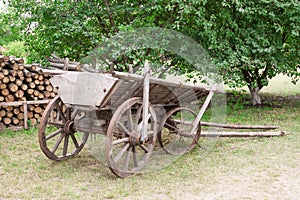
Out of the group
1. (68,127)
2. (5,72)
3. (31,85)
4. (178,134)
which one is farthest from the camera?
(31,85)

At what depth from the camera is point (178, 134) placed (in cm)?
587

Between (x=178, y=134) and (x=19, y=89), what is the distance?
12.4 feet

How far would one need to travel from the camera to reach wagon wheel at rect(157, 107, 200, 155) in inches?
226

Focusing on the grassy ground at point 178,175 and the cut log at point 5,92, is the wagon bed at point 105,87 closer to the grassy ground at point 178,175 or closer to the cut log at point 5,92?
the grassy ground at point 178,175

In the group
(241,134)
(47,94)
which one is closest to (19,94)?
(47,94)

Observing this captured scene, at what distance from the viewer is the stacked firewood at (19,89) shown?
7277 mm

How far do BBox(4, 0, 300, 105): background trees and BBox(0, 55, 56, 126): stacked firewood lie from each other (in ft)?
3.52

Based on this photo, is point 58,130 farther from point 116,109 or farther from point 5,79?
point 5,79

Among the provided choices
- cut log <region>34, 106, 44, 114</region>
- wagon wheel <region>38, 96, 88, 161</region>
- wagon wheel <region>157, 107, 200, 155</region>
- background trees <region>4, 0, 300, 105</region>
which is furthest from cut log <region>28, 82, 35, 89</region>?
wagon wheel <region>157, 107, 200, 155</region>

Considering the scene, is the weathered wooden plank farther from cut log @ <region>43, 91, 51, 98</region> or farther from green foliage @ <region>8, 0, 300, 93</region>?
cut log @ <region>43, 91, 51, 98</region>

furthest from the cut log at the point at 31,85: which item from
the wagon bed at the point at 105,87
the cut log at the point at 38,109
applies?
the wagon bed at the point at 105,87

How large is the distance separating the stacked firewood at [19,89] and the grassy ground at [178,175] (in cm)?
83

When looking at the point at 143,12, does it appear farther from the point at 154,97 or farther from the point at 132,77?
the point at 132,77

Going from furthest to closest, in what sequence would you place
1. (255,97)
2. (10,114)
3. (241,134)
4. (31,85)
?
(255,97), (31,85), (10,114), (241,134)
